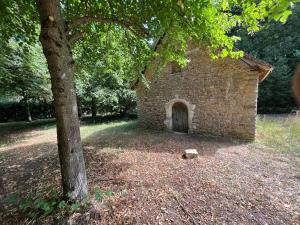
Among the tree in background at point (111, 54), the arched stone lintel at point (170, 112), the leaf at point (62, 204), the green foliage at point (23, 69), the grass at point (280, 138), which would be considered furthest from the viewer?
the arched stone lintel at point (170, 112)

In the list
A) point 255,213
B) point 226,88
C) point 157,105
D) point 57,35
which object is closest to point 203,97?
point 226,88

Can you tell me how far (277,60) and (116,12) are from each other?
20721mm

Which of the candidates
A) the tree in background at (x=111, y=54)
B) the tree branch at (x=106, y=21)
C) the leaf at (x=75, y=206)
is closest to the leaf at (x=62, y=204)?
the leaf at (x=75, y=206)

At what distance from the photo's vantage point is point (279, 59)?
56.9 ft

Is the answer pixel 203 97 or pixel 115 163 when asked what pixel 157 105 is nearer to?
pixel 203 97

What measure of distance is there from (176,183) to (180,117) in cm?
590

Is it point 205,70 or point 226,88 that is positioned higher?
point 205,70

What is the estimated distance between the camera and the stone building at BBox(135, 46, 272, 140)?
23.4 feet

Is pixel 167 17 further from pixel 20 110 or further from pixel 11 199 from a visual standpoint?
pixel 20 110

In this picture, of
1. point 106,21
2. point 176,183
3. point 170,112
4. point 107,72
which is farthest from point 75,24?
point 170,112

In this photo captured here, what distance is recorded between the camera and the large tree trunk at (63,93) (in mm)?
2512

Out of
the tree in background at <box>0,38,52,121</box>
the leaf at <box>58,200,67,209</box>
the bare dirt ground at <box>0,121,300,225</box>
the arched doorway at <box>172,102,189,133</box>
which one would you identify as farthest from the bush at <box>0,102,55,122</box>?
the leaf at <box>58,200,67,209</box>

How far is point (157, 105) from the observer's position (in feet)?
32.4

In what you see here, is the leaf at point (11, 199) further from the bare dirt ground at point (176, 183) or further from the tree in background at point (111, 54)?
the tree in background at point (111, 54)
